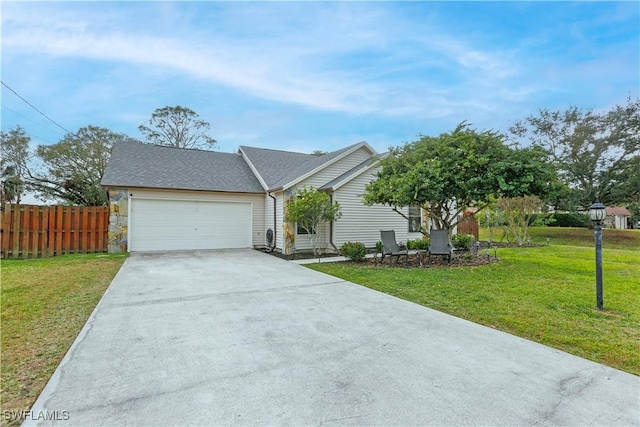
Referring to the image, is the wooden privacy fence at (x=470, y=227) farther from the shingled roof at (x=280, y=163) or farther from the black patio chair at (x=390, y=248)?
the black patio chair at (x=390, y=248)

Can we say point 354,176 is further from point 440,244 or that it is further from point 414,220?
point 440,244

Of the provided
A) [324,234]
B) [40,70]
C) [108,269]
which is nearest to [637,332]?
[324,234]

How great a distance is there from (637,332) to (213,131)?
29228mm

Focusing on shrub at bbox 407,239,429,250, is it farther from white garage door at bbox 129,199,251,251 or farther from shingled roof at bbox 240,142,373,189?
white garage door at bbox 129,199,251,251

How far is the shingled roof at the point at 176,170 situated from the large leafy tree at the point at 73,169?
29.3 feet

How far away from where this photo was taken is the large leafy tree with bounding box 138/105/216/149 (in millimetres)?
26500

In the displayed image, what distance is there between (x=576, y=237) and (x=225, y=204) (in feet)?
76.5

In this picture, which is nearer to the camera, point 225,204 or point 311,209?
point 311,209

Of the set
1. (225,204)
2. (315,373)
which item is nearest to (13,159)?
(225,204)

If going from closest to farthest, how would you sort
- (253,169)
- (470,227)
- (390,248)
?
(390,248) → (253,169) → (470,227)

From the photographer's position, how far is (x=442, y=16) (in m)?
9.55

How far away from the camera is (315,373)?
2.79 meters

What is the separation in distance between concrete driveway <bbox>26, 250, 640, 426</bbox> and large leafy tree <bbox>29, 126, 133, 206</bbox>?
20.9m

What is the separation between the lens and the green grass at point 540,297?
3.61 metres
